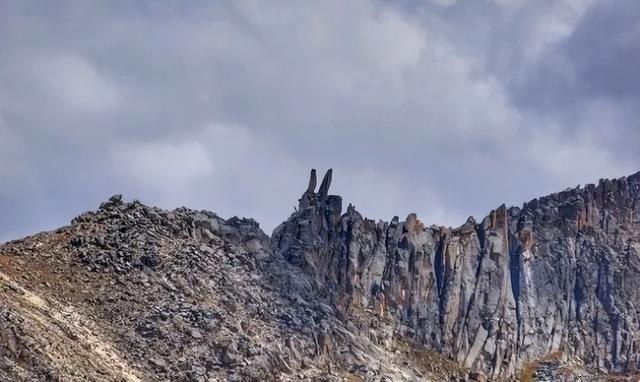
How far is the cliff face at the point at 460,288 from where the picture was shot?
593ft

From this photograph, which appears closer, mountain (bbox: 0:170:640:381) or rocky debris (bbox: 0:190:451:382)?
rocky debris (bbox: 0:190:451:382)

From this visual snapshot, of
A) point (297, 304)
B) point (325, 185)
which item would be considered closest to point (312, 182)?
point (325, 185)

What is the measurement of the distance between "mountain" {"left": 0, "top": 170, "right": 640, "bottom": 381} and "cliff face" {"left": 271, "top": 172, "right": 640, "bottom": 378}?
8.5 inches

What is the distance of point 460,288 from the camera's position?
19100 cm

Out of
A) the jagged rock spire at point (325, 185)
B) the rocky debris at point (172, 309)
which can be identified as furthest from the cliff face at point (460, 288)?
the rocky debris at point (172, 309)

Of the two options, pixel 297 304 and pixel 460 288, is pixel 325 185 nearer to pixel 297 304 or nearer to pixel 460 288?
pixel 460 288

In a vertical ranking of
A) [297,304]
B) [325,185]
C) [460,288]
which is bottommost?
[297,304]

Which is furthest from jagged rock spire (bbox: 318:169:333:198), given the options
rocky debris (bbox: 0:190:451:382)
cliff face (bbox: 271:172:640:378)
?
rocky debris (bbox: 0:190:451:382)

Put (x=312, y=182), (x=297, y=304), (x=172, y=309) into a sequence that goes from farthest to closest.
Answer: (x=312, y=182) → (x=297, y=304) → (x=172, y=309)

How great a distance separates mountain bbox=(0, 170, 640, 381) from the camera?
140 meters

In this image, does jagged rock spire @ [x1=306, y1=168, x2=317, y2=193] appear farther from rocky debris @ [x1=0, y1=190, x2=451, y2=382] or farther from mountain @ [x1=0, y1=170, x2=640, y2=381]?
rocky debris @ [x1=0, y1=190, x2=451, y2=382]

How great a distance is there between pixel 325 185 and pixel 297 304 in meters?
27.6

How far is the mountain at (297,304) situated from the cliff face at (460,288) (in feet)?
0.71

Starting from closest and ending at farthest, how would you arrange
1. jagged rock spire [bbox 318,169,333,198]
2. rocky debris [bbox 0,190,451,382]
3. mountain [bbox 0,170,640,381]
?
rocky debris [bbox 0,190,451,382], mountain [bbox 0,170,640,381], jagged rock spire [bbox 318,169,333,198]
